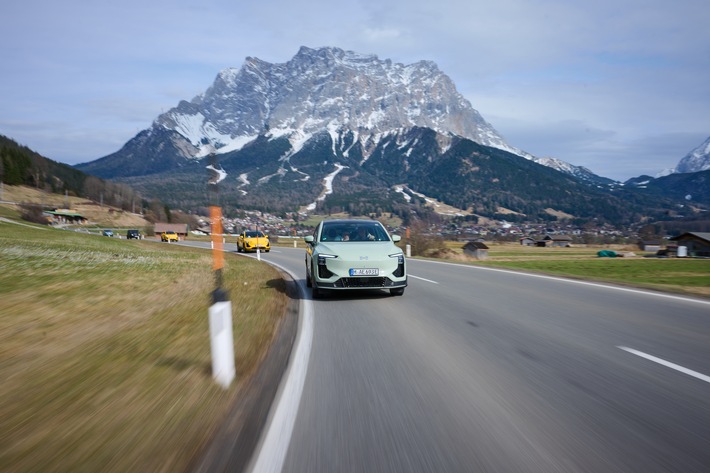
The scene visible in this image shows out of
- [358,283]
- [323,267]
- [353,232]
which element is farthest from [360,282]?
Answer: [353,232]

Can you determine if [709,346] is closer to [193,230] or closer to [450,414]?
[450,414]

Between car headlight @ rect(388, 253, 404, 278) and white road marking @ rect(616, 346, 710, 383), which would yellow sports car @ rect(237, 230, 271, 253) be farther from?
white road marking @ rect(616, 346, 710, 383)

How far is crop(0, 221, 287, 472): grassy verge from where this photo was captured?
11.2ft

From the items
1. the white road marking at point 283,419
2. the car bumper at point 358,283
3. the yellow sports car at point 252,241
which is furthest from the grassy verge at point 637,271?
the yellow sports car at point 252,241

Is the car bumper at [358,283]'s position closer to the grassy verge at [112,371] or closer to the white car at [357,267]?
the white car at [357,267]

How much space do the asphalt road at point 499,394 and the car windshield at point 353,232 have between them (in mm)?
3425

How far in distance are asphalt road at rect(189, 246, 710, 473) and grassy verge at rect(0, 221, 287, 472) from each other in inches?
28.3

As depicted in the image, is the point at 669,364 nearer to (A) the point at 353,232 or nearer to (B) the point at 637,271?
(A) the point at 353,232

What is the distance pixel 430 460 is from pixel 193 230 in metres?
129

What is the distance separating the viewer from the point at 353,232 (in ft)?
39.7

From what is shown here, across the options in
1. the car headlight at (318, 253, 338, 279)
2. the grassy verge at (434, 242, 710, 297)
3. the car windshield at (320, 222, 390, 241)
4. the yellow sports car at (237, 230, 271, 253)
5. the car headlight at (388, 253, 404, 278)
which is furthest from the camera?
the yellow sports car at (237, 230, 271, 253)

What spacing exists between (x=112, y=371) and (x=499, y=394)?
406 cm

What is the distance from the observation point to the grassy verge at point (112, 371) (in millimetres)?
3406

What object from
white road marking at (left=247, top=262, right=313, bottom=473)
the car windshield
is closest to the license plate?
the car windshield
